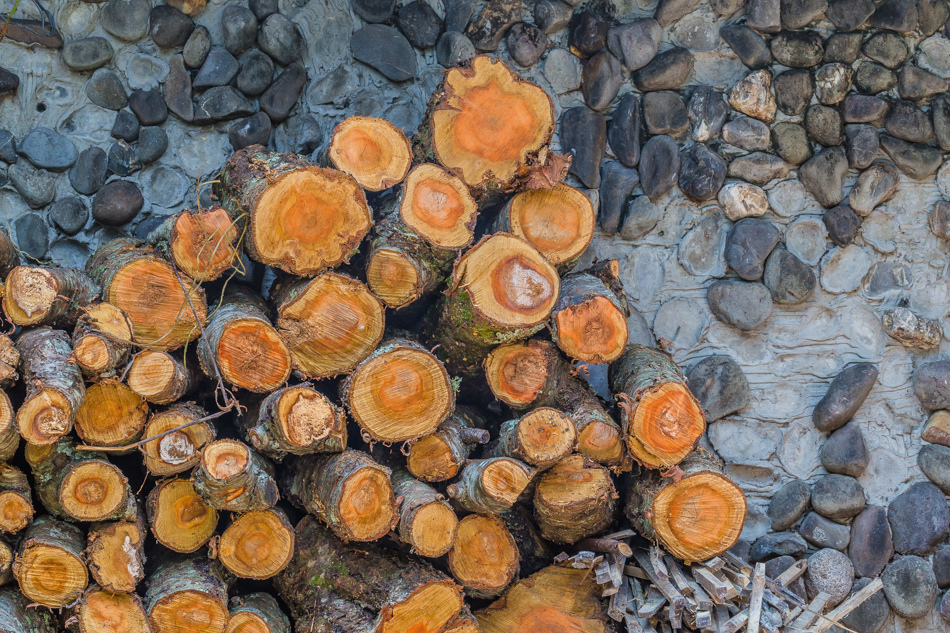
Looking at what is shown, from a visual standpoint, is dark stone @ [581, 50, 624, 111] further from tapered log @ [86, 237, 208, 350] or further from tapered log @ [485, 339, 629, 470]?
tapered log @ [86, 237, 208, 350]

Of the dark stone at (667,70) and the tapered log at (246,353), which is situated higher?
the dark stone at (667,70)

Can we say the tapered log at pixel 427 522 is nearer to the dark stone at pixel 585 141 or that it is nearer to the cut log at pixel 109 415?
the cut log at pixel 109 415

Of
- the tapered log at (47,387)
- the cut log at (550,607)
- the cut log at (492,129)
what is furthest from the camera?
the cut log at (492,129)

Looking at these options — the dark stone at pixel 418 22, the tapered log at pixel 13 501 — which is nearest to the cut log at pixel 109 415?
the tapered log at pixel 13 501

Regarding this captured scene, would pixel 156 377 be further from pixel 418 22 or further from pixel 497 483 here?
pixel 418 22

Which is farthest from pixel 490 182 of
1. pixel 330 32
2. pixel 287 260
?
pixel 330 32

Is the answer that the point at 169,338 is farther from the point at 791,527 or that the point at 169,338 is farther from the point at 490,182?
the point at 791,527
